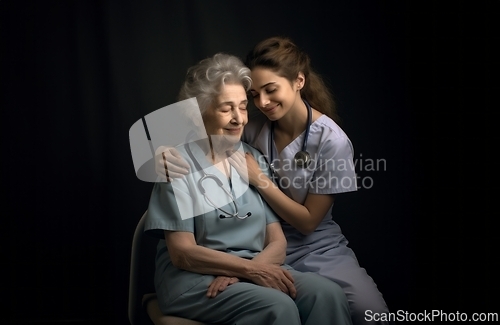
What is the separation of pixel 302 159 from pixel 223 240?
16.6 inches

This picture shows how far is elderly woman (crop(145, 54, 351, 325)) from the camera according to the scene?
5.86 ft

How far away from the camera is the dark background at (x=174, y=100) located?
2.52 m

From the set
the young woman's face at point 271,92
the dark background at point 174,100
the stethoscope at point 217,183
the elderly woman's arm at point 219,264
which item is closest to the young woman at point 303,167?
the young woman's face at point 271,92

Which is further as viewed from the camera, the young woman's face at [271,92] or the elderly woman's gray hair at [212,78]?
the young woman's face at [271,92]

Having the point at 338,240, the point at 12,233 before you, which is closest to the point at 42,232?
the point at 12,233

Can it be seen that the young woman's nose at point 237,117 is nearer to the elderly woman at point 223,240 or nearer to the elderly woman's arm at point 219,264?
the elderly woman at point 223,240

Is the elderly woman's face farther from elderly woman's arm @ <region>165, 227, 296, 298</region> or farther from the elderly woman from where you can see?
elderly woman's arm @ <region>165, 227, 296, 298</region>

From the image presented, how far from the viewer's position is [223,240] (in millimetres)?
1900

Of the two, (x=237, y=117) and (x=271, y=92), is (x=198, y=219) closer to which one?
(x=237, y=117)

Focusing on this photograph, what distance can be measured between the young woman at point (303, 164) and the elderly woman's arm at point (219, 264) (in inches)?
9.5

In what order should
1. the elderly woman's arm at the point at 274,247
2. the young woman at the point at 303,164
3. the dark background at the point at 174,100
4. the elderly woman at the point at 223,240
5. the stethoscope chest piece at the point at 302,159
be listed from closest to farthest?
the elderly woman at the point at 223,240 → the elderly woman's arm at the point at 274,247 → the young woman at the point at 303,164 → the stethoscope chest piece at the point at 302,159 → the dark background at the point at 174,100

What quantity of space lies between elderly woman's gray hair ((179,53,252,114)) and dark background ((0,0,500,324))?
64 centimetres

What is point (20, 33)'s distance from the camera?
2584 millimetres

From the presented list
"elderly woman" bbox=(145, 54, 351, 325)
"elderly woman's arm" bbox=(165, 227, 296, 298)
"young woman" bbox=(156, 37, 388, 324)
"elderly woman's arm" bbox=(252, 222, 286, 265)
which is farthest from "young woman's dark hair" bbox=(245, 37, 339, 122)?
"elderly woman's arm" bbox=(165, 227, 296, 298)
